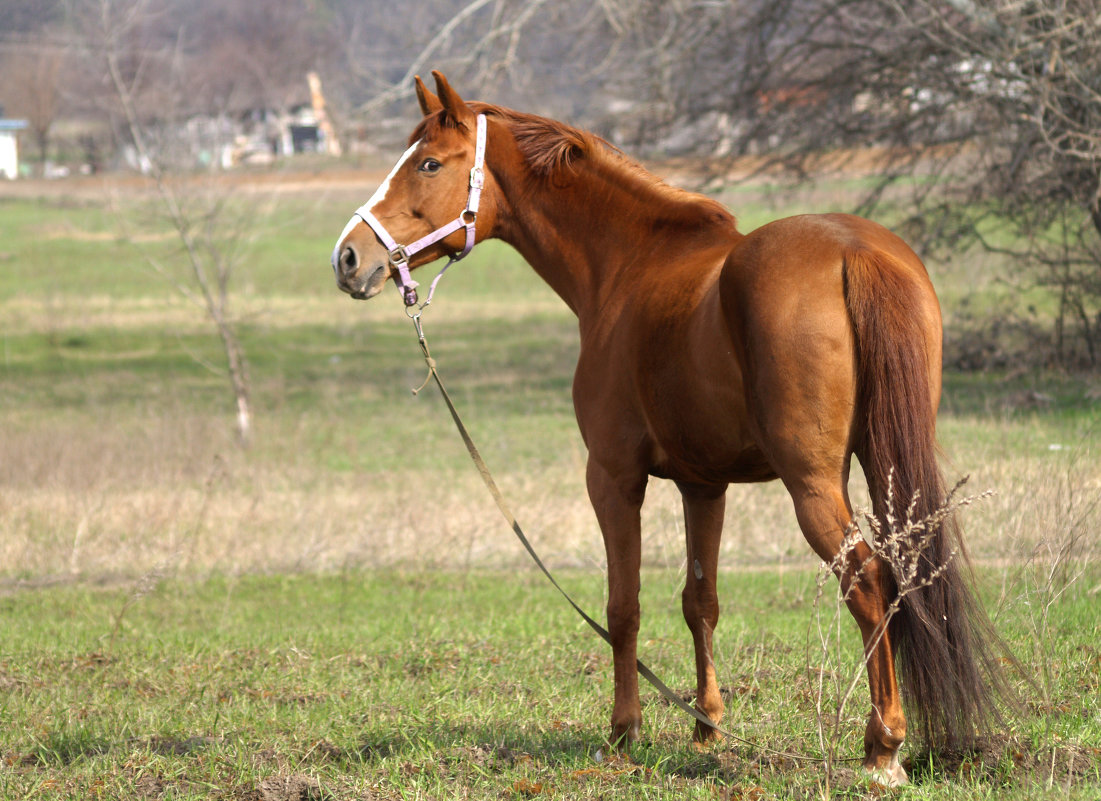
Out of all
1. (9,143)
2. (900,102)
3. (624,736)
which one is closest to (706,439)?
(624,736)

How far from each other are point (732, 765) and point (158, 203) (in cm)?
1370

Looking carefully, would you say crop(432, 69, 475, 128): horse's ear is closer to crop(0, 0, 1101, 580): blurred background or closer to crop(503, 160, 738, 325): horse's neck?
crop(503, 160, 738, 325): horse's neck

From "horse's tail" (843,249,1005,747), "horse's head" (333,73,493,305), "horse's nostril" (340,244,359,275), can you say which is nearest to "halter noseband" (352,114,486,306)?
"horse's head" (333,73,493,305)

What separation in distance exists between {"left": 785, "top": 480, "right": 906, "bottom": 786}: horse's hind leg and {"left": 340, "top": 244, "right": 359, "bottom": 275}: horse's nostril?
5.96 ft

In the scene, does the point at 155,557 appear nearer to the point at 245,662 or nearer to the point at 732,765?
the point at 245,662

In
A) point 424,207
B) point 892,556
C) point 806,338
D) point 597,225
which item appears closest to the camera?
point 892,556

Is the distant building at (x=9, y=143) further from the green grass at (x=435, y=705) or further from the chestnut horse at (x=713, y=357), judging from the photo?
the chestnut horse at (x=713, y=357)

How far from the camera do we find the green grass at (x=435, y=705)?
140 inches

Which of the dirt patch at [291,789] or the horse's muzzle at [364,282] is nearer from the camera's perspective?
the dirt patch at [291,789]

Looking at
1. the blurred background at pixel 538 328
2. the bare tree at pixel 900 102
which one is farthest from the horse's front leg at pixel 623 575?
the bare tree at pixel 900 102

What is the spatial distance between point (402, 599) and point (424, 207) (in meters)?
4.28

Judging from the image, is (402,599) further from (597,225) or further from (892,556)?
(892,556)

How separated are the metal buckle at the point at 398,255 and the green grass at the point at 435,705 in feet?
5.78

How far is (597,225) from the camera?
14.3 ft
